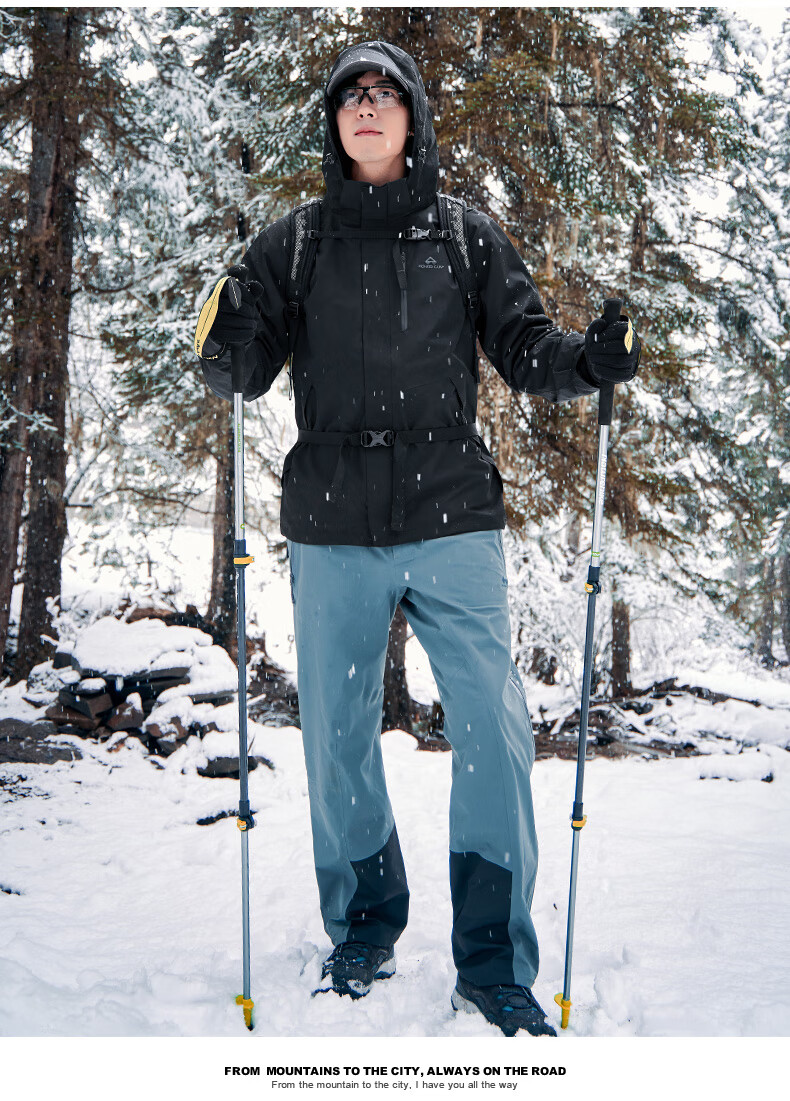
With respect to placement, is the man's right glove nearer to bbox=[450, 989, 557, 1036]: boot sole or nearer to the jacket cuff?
the jacket cuff

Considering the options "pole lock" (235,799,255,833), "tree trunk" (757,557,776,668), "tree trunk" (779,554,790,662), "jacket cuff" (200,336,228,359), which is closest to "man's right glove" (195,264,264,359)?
"jacket cuff" (200,336,228,359)

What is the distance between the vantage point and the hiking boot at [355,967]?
2486 millimetres

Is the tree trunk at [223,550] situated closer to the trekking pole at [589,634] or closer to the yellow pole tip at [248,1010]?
the trekking pole at [589,634]

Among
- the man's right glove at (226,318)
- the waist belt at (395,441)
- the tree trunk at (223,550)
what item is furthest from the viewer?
the tree trunk at (223,550)

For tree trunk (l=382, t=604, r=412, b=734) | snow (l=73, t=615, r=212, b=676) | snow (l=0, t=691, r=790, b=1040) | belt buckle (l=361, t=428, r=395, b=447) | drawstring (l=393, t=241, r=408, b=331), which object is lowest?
snow (l=0, t=691, r=790, b=1040)

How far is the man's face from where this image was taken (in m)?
2.54

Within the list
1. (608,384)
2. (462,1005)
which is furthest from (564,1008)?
(608,384)

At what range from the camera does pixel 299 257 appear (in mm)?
2641

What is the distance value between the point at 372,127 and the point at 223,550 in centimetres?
866

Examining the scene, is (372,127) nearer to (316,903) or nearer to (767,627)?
(316,903)

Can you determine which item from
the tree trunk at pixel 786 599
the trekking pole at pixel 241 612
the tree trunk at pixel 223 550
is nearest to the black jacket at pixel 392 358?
the trekking pole at pixel 241 612

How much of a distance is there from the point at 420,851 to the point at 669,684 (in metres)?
6.37

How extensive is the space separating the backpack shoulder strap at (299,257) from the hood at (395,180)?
10 cm

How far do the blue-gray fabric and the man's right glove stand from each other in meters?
0.69
